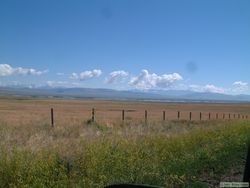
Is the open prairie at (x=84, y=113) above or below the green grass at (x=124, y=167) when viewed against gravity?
below

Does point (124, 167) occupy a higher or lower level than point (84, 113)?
higher

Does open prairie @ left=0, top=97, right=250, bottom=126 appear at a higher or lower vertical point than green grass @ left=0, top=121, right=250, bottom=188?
lower

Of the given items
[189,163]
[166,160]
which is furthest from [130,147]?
[189,163]

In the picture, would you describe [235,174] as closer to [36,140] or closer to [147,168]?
[147,168]

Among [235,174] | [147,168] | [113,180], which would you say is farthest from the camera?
[235,174]

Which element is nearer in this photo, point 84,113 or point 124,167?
point 124,167

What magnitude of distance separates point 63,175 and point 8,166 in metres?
1.28

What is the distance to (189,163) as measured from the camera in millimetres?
8906

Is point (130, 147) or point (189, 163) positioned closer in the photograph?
point (189, 163)

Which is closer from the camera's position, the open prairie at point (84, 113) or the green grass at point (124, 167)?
the green grass at point (124, 167)

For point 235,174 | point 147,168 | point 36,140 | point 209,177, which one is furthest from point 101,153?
point 36,140

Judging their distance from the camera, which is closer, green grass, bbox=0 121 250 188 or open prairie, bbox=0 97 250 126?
green grass, bbox=0 121 250 188

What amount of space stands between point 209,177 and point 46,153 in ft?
12.6

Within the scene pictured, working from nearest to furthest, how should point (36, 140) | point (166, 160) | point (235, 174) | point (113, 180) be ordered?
1. point (113, 180)
2. point (235, 174)
3. point (166, 160)
4. point (36, 140)
